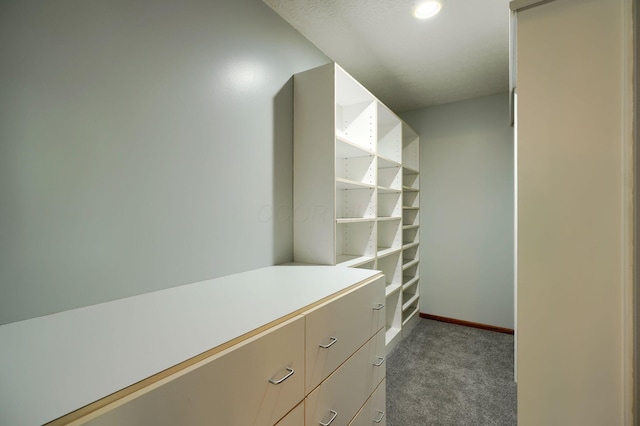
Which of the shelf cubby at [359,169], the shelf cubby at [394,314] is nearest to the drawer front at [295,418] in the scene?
the shelf cubby at [359,169]

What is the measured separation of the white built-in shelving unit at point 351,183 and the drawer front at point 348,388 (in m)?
0.56

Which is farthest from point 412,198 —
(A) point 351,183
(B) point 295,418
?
(B) point 295,418

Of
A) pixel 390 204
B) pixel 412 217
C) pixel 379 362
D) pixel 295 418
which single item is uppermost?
pixel 390 204

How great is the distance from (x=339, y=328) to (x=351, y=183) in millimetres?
1021

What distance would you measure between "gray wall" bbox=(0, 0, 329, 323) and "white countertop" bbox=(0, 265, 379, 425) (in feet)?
0.44

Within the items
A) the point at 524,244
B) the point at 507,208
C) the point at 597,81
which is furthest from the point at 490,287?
the point at 597,81

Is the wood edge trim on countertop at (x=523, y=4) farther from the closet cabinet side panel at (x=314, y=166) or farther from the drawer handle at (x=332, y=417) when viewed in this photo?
the drawer handle at (x=332, y=417)

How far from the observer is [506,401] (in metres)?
1.87

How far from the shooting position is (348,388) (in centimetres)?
118

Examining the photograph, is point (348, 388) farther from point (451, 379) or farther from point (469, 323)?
A: point (469, 323)

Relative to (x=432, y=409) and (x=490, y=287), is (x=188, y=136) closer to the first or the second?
(x=432, y=409)

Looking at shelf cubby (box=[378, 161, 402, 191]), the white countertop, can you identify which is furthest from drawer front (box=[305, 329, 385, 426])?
shelf cubby (box=[378, 161, 402, 191])

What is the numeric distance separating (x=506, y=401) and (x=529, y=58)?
206cm

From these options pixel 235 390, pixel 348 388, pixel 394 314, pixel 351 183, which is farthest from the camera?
pixel 394 314
